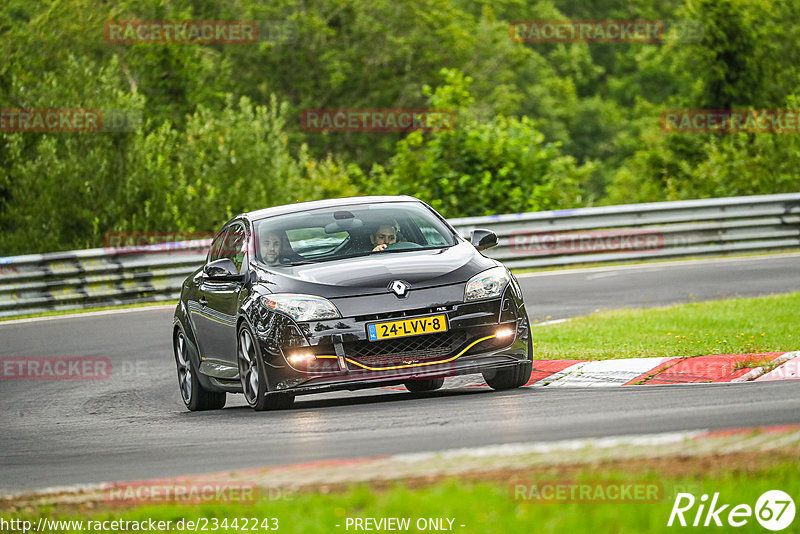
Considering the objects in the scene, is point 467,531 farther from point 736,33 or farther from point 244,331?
point 736,33

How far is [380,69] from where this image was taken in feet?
201

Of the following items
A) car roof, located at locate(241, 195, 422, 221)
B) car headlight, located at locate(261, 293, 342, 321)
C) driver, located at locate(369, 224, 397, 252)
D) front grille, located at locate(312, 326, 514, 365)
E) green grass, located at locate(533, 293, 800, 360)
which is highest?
car roof, located at locate(241, 195, 422, 221)

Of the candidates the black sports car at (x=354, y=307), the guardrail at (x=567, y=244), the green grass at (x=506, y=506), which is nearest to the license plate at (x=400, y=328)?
the black sports car at (x=354, y=307)

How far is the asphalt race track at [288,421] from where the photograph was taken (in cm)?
707

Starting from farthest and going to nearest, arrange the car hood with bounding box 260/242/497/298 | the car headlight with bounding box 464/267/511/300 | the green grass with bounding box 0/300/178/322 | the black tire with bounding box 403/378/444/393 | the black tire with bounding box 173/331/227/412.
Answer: the green grass with bounding box 0/300/178/322, the black tire with bounding box 403/378/444/393, the black tire with bounding box 173/331/227/412, the car headlight with bounding box 464/267/511/300, the car hood with bounding box 260/242/497/298

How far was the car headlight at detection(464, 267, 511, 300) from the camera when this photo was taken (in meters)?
9.68

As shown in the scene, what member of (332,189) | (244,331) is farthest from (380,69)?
(244,331)

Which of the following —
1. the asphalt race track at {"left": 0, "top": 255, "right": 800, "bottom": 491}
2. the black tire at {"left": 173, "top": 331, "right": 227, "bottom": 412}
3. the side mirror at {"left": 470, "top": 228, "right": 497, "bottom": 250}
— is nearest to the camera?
the asphalt race track at {"left": 0, "top": 255, "right": 800, "bottom": 491}

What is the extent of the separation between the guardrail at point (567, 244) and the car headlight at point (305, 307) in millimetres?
12220

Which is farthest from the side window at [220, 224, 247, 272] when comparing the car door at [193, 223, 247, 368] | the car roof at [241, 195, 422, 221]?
the car roof at [241, 195, 422, 221]

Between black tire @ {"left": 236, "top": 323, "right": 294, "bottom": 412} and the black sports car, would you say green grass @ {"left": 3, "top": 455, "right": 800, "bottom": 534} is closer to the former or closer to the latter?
the black sports car

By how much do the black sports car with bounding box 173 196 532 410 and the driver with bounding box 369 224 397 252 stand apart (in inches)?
0.4

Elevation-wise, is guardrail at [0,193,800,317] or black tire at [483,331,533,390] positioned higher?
black tire at [483,331,533,390]

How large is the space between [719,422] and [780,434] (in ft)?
A: 3.10
